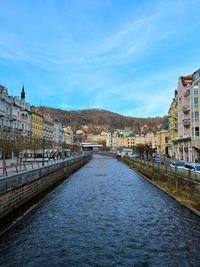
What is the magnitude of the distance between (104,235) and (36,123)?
83.9 m

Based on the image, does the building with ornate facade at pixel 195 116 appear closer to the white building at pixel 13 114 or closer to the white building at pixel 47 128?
the white building at pixel 13 114

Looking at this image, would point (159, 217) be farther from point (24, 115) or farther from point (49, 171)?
point (24, 115)

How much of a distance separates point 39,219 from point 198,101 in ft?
134

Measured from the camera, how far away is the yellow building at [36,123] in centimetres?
8850

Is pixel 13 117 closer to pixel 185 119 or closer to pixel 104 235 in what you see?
pixel 185 119

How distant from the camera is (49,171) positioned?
31.4m

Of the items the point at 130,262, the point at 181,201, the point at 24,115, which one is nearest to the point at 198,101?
the point at 181,201

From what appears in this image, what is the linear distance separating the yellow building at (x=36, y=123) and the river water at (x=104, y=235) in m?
68.8

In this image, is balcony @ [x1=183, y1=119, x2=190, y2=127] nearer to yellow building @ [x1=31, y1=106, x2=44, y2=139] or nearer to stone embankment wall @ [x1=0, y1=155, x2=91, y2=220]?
stone embankment wall @ [x1=0, y1=155, x2=91, y2=220]

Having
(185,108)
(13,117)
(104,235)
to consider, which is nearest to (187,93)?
(185,108)

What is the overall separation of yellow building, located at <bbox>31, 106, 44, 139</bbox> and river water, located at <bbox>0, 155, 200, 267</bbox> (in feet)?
226

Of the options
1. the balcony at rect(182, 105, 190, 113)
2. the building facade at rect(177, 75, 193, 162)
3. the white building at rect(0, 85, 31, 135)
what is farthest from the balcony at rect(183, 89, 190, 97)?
the white building at rect(0, 85, 31, 135)

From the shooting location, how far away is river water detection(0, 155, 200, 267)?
10.8 meters

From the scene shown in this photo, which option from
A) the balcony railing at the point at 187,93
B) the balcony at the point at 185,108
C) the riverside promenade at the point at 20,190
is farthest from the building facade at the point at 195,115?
the riverside promenade at the point at 20,190
